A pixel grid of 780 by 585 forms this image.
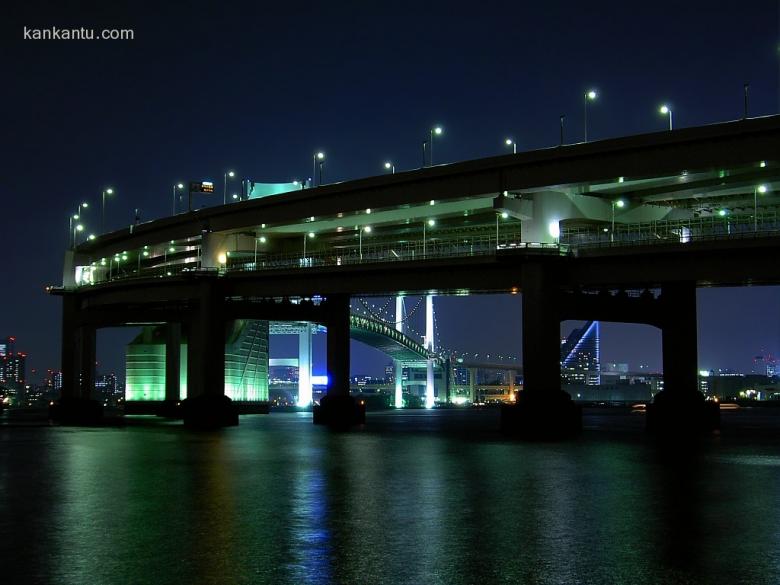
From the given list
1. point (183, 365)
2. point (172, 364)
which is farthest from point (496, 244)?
point (183, 365)

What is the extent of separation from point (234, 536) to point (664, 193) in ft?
162

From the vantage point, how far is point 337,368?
302 feet

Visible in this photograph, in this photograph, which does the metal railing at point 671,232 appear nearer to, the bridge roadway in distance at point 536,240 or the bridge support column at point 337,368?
the bridge roadway in distance at point 536,240

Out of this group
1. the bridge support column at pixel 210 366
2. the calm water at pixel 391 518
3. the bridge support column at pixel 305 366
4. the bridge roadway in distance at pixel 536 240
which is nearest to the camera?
the calm water at pixel 391 518

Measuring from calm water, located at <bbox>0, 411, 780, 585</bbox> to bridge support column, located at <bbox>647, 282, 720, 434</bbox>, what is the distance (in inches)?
964

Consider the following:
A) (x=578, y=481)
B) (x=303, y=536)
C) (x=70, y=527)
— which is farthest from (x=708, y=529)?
(x=70, y=527)

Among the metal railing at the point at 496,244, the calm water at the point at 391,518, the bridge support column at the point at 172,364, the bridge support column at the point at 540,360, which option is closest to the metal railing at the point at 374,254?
the metal railing at the point at 496,244

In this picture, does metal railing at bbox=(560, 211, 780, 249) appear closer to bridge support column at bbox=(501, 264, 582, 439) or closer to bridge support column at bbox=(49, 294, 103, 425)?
bridge support column at bbox=(501, 264, 582, 439)

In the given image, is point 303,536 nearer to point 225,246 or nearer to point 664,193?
point 664,193

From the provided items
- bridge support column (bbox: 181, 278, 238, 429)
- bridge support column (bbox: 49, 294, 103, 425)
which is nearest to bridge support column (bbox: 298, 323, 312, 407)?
bridge support column (bbox: 49, 294, 103, 425)

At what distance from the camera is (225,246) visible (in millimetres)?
90750

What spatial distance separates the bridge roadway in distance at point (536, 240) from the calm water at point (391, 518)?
15.1 metres

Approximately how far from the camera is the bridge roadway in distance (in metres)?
62.5

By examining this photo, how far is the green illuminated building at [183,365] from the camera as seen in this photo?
427ft
